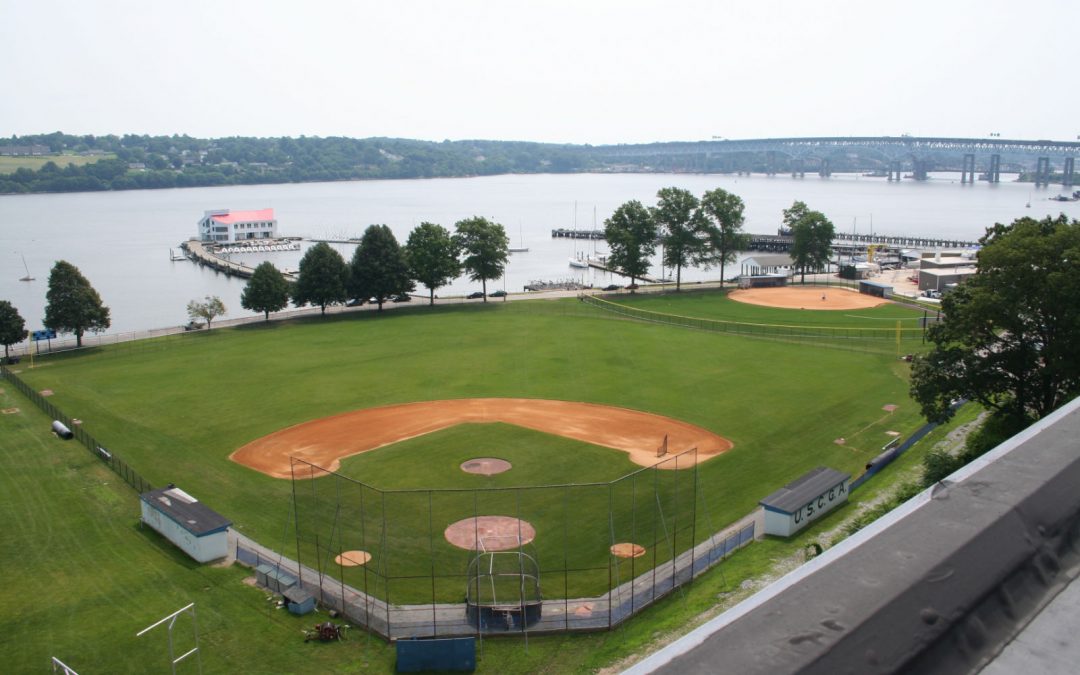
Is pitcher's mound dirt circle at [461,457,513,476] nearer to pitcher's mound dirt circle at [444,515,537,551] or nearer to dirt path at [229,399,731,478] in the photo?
pitcher's mound dirt circle at [444,515,537,551]

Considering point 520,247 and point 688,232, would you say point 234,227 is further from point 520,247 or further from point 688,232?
point 688,232

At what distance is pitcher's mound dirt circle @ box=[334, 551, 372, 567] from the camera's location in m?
33.4

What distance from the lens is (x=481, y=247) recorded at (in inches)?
3802

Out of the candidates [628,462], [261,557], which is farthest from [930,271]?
[261,557]

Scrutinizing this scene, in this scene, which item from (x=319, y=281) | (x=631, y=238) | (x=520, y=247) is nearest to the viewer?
(x=319, y=281)

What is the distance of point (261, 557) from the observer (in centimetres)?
3412

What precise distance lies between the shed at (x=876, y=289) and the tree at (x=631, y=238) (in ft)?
85.0

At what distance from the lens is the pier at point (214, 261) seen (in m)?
134

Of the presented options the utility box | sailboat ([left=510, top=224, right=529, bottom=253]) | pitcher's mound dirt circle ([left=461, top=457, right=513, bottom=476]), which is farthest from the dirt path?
sailboat ([left=510, top=224, right=529, bottom=253])

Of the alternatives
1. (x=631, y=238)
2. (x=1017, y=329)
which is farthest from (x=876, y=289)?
(x=1017, y=329)

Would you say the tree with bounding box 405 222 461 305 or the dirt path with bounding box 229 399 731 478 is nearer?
the dirt path with bounding box 229 399 731 478

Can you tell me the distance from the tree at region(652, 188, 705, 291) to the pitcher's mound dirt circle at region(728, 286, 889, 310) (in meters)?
8.20

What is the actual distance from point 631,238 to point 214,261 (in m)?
78.2

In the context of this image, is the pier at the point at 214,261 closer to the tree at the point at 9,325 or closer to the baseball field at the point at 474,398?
the baseball field at the point at 474,398
